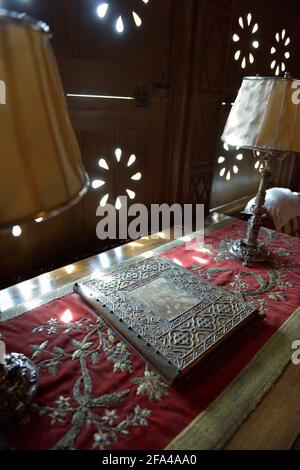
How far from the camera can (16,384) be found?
2.06 feet

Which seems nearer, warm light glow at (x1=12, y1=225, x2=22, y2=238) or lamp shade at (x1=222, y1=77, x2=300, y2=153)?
lamp shade at (x1=222, y1=77, x2=300, y2=153)

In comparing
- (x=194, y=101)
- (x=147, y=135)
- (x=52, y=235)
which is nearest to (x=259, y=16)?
(x=194, y=101)

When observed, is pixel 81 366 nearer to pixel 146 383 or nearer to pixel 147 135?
pixel 146 383

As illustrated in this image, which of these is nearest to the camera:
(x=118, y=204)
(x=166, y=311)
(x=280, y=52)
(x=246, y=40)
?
(x=166, y=311)

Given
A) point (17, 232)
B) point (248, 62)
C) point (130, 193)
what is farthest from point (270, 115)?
point (248, 62)

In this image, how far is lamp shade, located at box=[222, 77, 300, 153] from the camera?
3.28 feet

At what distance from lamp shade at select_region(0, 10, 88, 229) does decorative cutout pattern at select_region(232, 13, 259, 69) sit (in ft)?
6.80

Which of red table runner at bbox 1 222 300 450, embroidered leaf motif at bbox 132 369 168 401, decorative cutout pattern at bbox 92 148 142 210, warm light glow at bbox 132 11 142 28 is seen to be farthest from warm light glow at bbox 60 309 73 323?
warm light glow at bbox 132 11 142 28

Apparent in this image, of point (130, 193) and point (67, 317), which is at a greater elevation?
point (130, 193)

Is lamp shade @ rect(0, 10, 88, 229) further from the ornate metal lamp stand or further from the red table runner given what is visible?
the ornate metal lamp stand

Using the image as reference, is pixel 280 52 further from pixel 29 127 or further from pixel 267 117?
pixel 29 127

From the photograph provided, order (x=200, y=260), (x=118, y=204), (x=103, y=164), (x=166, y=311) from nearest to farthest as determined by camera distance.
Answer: (x=166, y=311)
(x=200, y=260)
(x=103, y=164)
(x=118, y=204)

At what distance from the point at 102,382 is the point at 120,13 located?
137cm

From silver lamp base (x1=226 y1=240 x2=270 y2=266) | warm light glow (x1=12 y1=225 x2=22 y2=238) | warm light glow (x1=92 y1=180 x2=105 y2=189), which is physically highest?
warm light glow (x1=92 y1=180 x2=105 y2=189)
